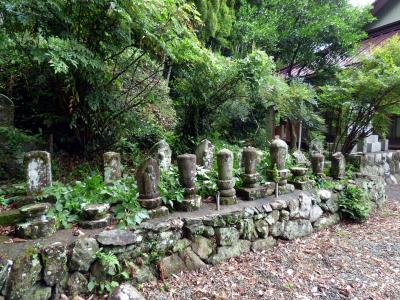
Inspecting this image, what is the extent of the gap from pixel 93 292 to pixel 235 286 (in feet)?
4.21

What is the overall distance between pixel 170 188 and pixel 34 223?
1.35 meters

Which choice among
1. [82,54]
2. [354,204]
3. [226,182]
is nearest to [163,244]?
[226,182]

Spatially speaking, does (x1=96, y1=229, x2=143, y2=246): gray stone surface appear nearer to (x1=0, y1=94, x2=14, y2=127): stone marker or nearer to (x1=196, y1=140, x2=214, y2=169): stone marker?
(x1=196, y1=140, x2=214, y2=169): stone marker

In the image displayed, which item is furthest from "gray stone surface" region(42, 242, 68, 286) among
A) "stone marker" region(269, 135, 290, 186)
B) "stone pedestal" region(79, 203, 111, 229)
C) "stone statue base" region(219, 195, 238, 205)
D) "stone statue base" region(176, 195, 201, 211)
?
"stone marker" region(269, 135, 290, 186)

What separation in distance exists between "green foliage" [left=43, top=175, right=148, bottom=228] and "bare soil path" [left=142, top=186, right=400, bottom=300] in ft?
2.21

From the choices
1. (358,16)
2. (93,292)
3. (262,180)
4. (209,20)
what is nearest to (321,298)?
(262,180)

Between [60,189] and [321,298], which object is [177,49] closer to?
[60,189]

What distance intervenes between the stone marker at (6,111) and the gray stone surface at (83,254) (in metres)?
3.19

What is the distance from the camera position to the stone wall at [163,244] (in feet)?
6.72

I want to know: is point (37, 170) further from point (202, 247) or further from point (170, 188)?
point (202, 247)

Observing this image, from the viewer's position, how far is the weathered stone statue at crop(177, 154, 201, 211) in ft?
9.74

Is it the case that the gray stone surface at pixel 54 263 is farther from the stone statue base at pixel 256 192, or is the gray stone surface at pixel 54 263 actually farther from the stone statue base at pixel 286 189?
the stone statue base at pixel 286 189

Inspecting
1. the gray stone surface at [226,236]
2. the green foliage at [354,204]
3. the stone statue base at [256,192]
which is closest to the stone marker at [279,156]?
the stone statue base at [256,192]

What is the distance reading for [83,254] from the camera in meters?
2.23
